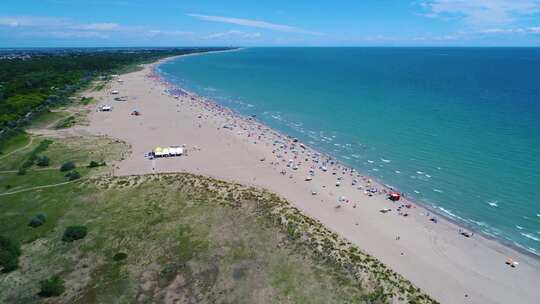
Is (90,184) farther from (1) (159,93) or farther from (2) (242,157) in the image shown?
(1) (159,93)

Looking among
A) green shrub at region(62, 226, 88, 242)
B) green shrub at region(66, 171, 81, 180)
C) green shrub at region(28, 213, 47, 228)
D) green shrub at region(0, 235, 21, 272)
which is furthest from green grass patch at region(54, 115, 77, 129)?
green shrub at region(62, 226, 88, 242)

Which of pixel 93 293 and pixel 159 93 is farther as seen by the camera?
pixel 159 93

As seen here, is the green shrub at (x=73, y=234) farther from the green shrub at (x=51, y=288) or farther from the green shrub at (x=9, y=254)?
the green shrub at (x=51, y=288)

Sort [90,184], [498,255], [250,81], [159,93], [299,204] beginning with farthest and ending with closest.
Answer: [250,81] → [159,93] → [90,184] → [299,204] → [498,255]

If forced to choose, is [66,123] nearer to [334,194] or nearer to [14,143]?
[14,143]

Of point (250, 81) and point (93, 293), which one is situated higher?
point (250, 81)

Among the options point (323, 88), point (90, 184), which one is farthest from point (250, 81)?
point (90, 184)

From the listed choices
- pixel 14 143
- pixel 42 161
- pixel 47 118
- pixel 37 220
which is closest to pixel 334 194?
pixel 37 220
